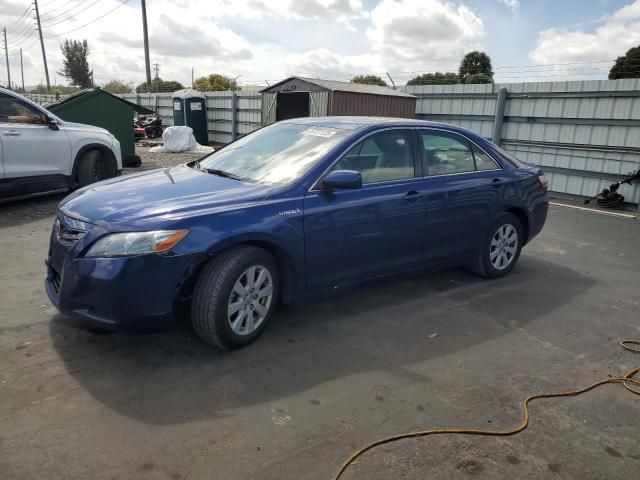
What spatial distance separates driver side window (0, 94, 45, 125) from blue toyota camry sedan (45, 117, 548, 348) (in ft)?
14.8

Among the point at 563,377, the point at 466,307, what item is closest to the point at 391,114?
the point at 466,307

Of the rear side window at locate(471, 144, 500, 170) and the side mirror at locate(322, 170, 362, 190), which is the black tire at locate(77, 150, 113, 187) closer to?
the side mirror at locate(322, 170, 362, 190)

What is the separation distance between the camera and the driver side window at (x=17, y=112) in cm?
731

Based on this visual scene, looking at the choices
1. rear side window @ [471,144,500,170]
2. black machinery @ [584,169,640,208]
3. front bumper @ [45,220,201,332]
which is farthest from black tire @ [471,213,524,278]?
black machinery @ [584,169,640,208]

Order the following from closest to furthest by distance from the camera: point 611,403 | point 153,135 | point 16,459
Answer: point 16,459 < point 611,403 < point 153,135

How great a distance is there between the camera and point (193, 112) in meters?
19.6

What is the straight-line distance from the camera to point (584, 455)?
8.51ft

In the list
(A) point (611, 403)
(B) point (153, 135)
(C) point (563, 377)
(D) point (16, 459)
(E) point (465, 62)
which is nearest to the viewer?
(D) point (16, 459)

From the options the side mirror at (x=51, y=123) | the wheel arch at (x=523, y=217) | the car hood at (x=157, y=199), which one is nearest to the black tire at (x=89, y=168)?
the side mirror at (x=51, y=123)

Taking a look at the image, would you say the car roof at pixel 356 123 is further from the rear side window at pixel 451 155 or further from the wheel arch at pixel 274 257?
the wheel arch at pixel 274 257

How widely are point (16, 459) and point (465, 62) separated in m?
50.6

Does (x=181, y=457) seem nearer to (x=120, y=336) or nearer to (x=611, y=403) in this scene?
(x=120, y=336)

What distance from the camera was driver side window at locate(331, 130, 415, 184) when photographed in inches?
157

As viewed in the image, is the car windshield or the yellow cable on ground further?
the car windshield
